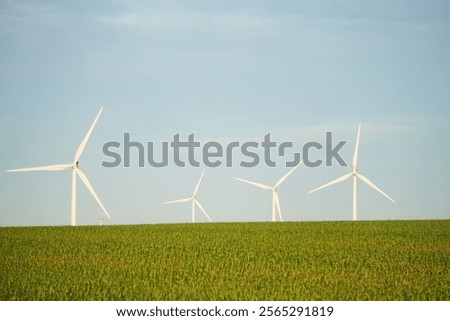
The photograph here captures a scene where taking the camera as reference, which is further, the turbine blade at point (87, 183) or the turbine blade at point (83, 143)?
the turbine blade at point (83, 143)

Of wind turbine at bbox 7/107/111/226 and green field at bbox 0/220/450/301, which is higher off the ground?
wind turbine at bbox 7/107/111/226

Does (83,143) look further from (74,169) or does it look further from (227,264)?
(227,264)

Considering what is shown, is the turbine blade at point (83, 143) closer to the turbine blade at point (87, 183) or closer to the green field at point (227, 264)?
the turbine blade at point (87, 183)

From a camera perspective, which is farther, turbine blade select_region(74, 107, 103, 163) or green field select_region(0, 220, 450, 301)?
turbine blade select_region(74, 107, 103, 163)

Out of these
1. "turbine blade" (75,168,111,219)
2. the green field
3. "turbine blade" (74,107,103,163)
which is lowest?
the green field

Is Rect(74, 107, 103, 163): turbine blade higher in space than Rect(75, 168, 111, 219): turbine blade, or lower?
higher

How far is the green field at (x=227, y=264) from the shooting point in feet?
61.3

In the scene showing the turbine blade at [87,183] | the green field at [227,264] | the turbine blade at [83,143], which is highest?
the turbine blade at [83,143]

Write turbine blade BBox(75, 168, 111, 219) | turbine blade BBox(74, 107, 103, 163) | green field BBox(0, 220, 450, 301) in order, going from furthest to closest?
1. turbine blade BBox(74, 107, 103, 163)
2. turbine blade BBox(75, 168, 111, 219)
3. green field BBox(0, 220, 450, 301)

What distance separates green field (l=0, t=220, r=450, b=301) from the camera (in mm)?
18688

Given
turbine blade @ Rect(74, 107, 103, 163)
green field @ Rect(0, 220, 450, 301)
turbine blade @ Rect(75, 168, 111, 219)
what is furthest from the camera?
turbine blade @ Rect(74, 107, 103, 163)

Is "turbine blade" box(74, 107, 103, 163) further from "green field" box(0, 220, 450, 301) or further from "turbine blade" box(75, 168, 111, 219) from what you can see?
"green field" box(0, 220, 450, 301)
